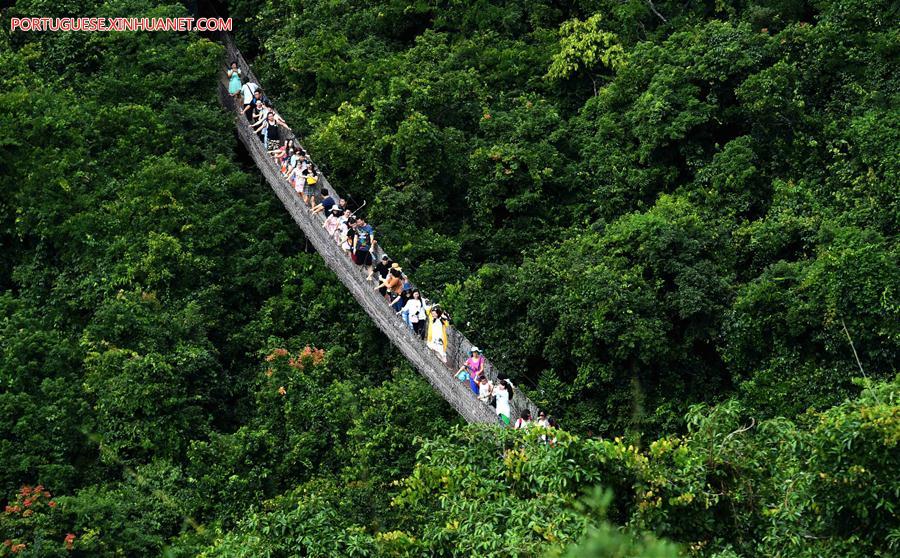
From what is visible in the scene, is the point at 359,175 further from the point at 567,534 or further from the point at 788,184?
the point at 567,534

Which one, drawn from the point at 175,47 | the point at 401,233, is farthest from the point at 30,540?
the point at 175,47

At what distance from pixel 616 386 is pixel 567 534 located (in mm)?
7643

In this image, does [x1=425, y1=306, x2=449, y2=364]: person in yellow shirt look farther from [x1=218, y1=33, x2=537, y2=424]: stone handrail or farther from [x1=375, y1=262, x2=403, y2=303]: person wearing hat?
[x1=375, y1=262, x2=403, y2=303]: person wearing hat

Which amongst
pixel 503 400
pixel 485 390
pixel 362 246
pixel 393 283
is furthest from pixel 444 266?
pixel 503 400

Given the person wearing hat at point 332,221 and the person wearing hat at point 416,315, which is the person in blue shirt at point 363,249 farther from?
the person wearing hat at point 416,315

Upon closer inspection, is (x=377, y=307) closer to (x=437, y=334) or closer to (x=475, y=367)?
(x=437, y=334)

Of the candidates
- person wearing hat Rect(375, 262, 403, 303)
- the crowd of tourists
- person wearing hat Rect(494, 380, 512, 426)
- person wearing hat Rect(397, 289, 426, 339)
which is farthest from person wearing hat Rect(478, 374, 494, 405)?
person wearing hat Rect(375, 262, 403, 303)

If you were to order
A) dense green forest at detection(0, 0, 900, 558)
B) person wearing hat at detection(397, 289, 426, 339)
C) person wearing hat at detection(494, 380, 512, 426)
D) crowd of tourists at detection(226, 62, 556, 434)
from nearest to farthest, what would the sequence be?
dense green forest at detection(0, 0, 900, 558) < person wearing hat at detection(494, 380, 512, 426) < crowd of tourists at detection(226, 62, 556, 434) < person wearing hat at detection(397, 289, 426, 339)

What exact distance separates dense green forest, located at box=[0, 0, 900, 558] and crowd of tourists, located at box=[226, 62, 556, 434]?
0.78 meters

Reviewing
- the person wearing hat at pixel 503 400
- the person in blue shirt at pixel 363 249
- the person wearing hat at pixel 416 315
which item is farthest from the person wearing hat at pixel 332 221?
the person wearing hat at pixel 503 400

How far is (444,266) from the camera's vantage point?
23938 millimetres

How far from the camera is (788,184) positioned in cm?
2258

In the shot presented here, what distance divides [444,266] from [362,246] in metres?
1.80

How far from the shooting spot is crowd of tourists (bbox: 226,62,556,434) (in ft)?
65.3
